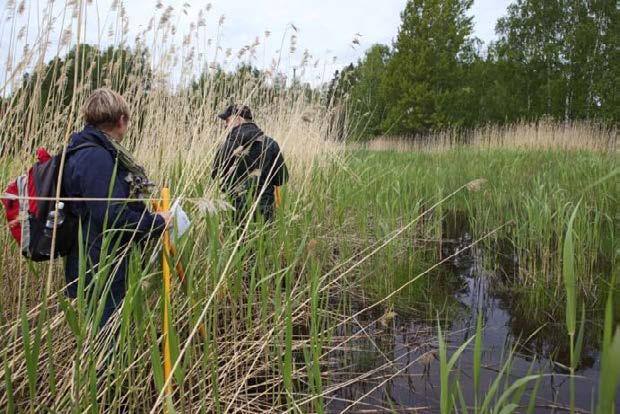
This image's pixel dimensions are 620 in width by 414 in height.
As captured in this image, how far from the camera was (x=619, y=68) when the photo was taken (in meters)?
19.3

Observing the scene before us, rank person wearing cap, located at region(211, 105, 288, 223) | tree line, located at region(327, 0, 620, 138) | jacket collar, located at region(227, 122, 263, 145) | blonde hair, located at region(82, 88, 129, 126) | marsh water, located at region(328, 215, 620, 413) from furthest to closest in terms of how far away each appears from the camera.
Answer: tree line, located at region(327, 0, 620, 138) → jacket collar, located at region(227, 122, 263, 145) → person wearing cap, located at region(211, 105, 288, 223) → marsh water, located at region(328, 215, 620, 413) → blonde hair, located at region(82, 88, 129, 126)

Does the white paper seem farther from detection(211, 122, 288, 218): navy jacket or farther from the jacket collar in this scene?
the jacket collar

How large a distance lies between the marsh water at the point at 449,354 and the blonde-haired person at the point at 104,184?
1.15 m

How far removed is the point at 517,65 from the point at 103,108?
24.0 meters

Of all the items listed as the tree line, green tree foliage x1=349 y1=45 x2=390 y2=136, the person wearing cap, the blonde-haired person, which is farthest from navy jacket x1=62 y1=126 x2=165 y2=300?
the tree line

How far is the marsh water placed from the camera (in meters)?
2.13

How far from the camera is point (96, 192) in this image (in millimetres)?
1780

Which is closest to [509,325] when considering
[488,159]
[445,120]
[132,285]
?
[132,285]

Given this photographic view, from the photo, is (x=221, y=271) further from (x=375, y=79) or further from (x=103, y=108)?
(x=375, y=79)

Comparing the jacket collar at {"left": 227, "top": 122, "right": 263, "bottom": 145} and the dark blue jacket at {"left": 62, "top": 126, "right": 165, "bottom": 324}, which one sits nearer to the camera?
the dark blue jacket at {"left": 62, "top": 126, "right": 165, "bottom": 324}

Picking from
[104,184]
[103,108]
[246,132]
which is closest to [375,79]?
[246,132]

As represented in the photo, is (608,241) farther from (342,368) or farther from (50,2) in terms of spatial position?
(50,2)

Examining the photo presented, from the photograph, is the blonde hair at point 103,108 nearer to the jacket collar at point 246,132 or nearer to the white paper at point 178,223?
the white paper at point 178,223

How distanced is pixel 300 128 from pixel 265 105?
45 cm
